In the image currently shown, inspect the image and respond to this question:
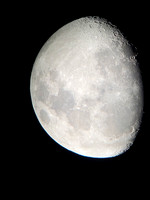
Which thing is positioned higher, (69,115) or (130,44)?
(130,44)

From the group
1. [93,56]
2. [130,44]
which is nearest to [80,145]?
[93,56]

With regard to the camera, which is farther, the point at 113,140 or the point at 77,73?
the point at 113,140

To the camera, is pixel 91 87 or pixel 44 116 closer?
pixel 91 87

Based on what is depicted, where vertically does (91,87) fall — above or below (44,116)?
above

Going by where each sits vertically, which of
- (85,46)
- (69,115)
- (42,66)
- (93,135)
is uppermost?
(85,46)

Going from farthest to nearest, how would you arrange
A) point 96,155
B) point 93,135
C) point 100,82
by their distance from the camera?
1. point 96,155
2. point 93,135
3. point 100,82

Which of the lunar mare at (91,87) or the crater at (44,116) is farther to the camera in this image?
the crater at (44,116)

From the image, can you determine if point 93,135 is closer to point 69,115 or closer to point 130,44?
point 69,115

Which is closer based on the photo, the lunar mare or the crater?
the lunar mare
